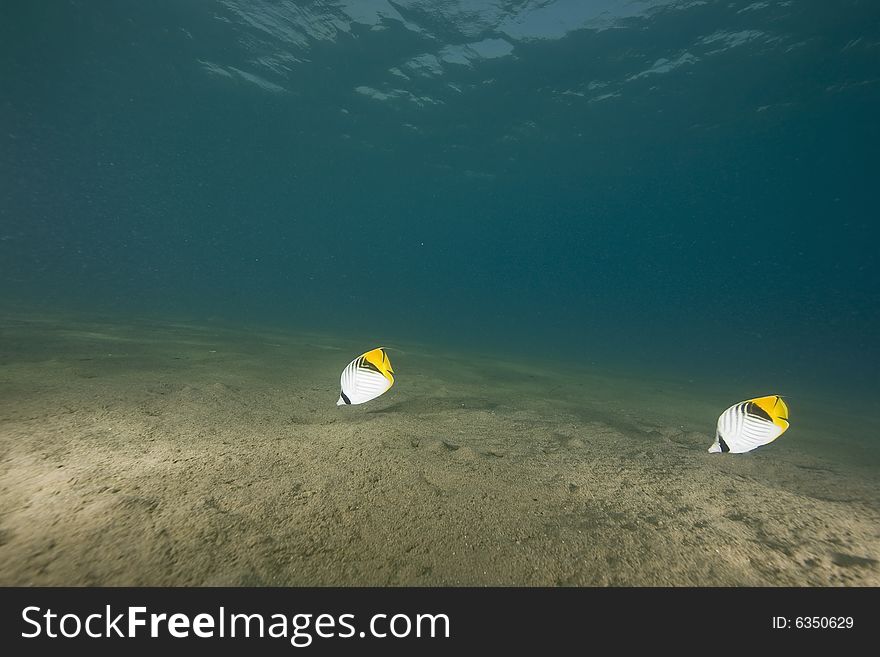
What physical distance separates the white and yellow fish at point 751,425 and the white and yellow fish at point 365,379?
77.3 inches

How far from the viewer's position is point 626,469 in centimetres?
286

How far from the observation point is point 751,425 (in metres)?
2.02

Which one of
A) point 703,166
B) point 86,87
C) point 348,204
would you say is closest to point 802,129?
point 703,166

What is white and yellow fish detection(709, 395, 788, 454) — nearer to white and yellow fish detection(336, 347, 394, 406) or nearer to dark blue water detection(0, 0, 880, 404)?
white and yellow fish detection(336, 347, 394, 406)

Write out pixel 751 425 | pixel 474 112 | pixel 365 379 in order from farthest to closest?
pixel 474 112, pixel 365 379, pixel 751 425

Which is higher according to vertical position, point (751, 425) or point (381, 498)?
point (751, 425)

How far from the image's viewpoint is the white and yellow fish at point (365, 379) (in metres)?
2.14

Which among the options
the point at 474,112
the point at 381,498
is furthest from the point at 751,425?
the point at 474,112

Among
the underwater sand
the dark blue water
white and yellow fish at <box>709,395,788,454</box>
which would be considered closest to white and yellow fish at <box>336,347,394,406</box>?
the underwater sand

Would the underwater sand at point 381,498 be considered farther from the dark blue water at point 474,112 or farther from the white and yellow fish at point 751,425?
the dark blue water at point 474,112

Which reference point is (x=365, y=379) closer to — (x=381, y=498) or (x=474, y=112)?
(x=381, y=498)

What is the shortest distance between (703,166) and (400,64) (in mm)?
31935

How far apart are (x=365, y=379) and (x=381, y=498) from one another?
0.70m
